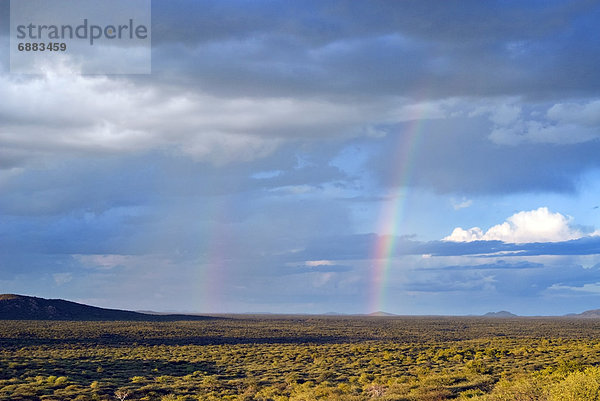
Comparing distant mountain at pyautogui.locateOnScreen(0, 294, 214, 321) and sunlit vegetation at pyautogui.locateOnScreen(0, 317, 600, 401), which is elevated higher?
sunlit vegetation at pyautogui.locateOnScreen(0, 317, 600, 401)

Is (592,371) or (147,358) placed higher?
(592,371)

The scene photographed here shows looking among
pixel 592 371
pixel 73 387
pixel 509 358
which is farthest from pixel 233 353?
pixel 592 371

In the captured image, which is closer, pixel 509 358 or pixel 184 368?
pixel 509 358

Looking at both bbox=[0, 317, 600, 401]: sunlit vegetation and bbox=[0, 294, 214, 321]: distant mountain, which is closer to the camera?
bbox=[0, 317, 600, 401]: sunlit vegetation

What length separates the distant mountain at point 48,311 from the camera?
166250 millimetres

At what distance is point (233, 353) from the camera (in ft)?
202

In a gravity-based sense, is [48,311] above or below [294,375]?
below

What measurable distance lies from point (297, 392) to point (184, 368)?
66.8 ft

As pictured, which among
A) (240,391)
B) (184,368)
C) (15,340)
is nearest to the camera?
(240,391)

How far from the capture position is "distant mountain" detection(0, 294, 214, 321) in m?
166

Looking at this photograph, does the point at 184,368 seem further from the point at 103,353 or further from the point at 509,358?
the point at 509,358

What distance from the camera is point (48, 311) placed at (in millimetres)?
172625

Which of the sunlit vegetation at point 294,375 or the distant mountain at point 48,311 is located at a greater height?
the sunlit vegetation at point 294,375

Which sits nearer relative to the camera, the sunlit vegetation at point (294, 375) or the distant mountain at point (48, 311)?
the sunlit vegetation at point (294, 375)
